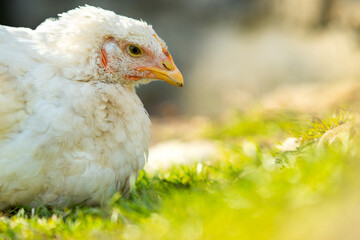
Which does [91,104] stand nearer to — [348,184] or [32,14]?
[348,184]

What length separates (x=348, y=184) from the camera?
1.63 metres

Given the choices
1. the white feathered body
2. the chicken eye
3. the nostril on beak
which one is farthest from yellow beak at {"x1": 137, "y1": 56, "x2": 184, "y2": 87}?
the white feathered body

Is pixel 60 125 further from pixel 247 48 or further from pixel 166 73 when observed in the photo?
pixel 247 48

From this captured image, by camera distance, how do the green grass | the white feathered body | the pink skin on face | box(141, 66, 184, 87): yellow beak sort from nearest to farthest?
the green grass, the white feathered body, the pink skin on face, box(141, 66, 184, 87): yellow beak

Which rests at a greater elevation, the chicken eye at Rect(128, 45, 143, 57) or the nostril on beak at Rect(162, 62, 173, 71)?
the chicken eye at Rect(128, 45, 143, 57)

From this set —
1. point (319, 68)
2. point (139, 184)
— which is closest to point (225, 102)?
point (319, 68)

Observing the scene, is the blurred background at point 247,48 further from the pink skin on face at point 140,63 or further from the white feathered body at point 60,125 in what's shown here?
the white feathered body at point 60,125

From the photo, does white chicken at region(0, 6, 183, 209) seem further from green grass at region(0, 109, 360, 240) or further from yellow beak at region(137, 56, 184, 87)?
green grass at region(0, 109, 360, 240)

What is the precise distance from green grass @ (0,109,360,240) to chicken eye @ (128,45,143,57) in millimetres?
903

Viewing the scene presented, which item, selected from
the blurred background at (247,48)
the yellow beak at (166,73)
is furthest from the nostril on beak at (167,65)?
the blurred background at (247,48)

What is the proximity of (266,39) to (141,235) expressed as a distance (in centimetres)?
684

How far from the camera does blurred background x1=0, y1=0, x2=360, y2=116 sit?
279 inches

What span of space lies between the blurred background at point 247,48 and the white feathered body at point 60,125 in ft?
13.9

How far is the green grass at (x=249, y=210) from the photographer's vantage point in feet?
4.85
